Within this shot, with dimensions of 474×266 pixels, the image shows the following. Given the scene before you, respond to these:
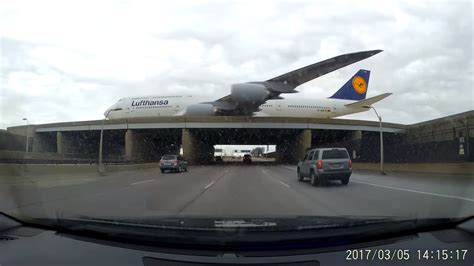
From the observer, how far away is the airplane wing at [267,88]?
23348 mm

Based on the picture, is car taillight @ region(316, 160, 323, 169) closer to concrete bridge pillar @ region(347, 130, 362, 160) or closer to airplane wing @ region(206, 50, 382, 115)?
concrete bridge pillar @ region(347, 130, 362, 160)

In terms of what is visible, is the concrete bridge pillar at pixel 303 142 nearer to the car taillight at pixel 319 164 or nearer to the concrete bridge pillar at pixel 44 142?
the car taillight at pixel 319 164

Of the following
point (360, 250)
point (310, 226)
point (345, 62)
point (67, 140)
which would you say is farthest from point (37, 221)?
point (345, 62)

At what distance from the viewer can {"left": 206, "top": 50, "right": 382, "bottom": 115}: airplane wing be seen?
23.3m

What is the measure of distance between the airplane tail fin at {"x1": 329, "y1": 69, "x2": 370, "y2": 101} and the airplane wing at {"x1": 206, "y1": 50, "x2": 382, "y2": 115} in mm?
1107

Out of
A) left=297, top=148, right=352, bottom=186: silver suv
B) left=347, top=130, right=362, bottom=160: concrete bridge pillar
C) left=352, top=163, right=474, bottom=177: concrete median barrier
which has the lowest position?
left=352, top=163, right=474, bottom=177: concrete median barrier

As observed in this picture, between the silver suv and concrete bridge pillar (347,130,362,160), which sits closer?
concrete bridge pillar (347,130,362,160)

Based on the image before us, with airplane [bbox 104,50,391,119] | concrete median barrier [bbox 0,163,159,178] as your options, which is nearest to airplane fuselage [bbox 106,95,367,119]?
airplane [bbox 104,50,391,119]

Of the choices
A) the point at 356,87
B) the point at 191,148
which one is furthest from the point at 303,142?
the point at 191,148

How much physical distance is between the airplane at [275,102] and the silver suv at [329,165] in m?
2.29

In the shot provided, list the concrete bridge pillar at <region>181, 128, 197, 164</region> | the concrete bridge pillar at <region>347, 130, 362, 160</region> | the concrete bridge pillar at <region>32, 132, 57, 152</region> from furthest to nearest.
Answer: the concrete bridge pillar at <region>181, 128, 197, 164</region>, the concrete bridge pillar at <region>32, 132, 57, 152</region>, the concrete bridge pillar at <region>347, 130, 362, 160</region>

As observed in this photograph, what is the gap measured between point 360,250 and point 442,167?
20993mm

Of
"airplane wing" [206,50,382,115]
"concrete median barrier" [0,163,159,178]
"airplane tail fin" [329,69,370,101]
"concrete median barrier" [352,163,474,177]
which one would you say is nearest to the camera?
"concrete median barrier" [0,163,159,178]

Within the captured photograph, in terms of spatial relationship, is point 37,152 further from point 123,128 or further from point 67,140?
point 123,128
